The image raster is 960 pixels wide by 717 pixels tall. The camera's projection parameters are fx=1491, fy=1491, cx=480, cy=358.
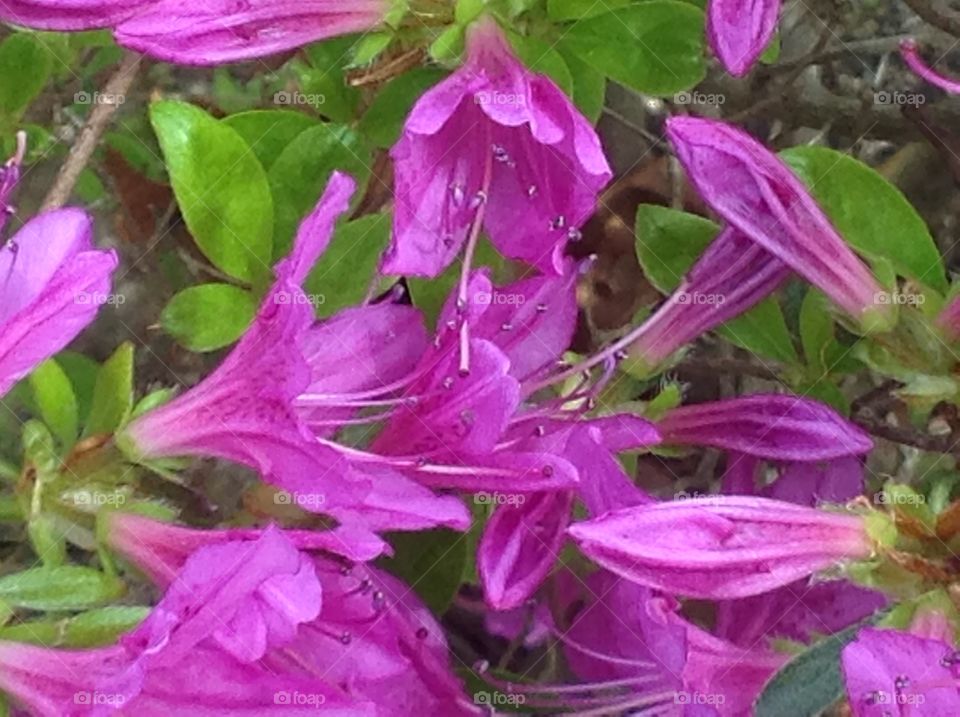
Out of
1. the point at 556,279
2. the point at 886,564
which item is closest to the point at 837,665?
the point at 886,564

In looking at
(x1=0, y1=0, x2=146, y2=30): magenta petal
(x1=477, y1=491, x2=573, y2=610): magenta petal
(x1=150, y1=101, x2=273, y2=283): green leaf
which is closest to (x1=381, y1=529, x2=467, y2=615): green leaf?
(x1=477, y1=491, x2=573, y2=610): magenta petal

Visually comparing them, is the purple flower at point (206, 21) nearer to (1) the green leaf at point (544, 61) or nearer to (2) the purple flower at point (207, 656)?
(1) the green leaf at point (544, 61)

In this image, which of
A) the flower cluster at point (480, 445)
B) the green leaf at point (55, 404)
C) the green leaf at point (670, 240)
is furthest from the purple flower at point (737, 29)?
the green leaf at point (55, 404)

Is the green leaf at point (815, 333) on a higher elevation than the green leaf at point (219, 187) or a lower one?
lower

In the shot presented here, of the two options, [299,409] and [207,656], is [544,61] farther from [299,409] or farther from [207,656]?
[207,656]

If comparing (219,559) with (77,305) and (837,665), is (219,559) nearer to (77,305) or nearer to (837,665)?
(77,305)

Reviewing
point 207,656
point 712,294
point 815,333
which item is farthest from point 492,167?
point 207,656

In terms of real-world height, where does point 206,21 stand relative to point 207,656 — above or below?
above
